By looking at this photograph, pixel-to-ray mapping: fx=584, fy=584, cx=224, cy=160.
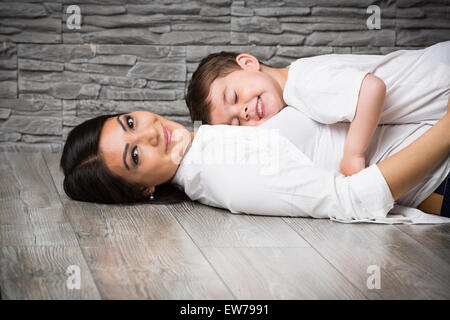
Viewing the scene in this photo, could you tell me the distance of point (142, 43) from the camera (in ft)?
8.34

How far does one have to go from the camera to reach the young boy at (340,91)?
5.34 ft

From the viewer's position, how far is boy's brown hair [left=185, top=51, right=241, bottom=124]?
1.97 m

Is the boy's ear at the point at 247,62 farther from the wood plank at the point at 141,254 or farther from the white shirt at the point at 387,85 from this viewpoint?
the wood plank at the point at 141,254

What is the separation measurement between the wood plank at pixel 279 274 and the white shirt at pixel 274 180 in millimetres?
211

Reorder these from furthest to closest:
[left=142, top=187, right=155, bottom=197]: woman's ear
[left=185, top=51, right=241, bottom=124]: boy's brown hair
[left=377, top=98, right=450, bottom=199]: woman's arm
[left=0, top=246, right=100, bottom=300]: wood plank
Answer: [left=185, top=51, right=241, bottom=124]: boy's brown hair
[left=142, top=187, right=155, bottom=197]: woman's ear
[left=377, top=98, right=450, bottom=199]: woman's arm
[left=0, top=246, right=100, bottom=300]: wood plank

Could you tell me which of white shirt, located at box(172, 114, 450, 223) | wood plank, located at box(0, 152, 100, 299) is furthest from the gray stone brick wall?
white shirt, located at box(172, 114, 450, 223)

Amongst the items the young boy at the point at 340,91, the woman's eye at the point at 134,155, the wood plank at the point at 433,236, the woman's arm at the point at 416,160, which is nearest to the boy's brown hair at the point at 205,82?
the young boy at the point at 340,91

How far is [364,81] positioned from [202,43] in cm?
111

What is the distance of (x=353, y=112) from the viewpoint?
5.33 feet

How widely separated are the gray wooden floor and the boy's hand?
0.16 m

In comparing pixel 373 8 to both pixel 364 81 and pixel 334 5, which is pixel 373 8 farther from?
pixel 364 81

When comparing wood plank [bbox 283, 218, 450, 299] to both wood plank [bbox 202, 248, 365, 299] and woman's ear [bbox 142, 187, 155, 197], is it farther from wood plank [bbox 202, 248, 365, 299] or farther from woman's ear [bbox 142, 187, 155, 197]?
woman's ear [bbox 142, 187, 155, 197]
